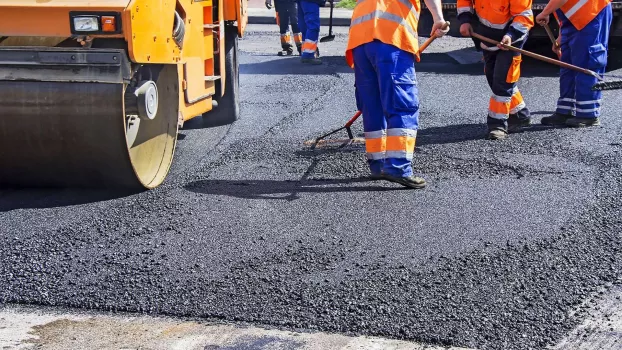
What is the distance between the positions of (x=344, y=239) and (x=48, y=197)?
5.86 feet

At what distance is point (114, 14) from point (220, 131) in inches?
105

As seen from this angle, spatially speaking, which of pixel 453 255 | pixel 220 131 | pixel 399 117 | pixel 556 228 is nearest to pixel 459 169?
pixel 399 117

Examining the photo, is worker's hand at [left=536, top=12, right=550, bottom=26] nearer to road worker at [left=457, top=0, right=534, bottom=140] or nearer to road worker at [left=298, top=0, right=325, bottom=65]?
road worker at [left=457, top=0, right=534, bottom=140]

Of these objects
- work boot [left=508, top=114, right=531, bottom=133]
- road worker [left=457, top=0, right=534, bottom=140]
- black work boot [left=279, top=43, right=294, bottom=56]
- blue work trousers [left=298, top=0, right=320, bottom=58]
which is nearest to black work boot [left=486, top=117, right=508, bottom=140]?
road worker [left=457, top=0, right=534, bottom=140]

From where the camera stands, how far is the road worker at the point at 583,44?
6.69 m

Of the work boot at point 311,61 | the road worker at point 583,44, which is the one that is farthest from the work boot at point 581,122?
the work boot at point 311,61

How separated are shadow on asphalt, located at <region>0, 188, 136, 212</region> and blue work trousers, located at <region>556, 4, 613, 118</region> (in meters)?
3.75

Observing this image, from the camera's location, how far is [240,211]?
4613 millimetres

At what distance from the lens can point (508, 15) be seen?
21.1 feet

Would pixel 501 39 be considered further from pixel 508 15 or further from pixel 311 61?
pixel 311 61

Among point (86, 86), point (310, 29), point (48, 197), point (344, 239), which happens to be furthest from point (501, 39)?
point (310, 29)

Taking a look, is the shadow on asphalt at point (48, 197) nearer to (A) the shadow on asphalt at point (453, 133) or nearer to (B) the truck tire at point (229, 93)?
(B) the truck tire at point (229, 93)

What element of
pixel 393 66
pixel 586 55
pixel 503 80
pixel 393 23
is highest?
pixel 393 23

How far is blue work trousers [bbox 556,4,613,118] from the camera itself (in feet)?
22.1
